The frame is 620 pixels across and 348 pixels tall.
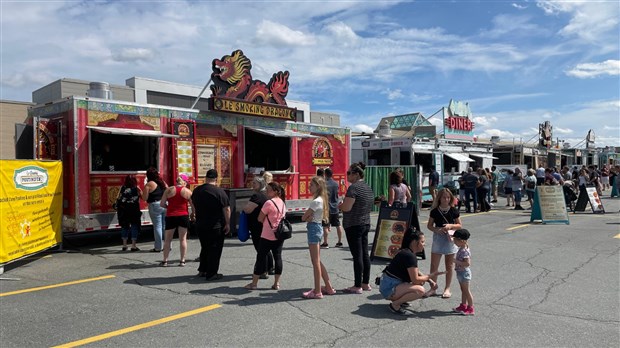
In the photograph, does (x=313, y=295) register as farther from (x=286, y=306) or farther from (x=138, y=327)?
(x=138, y=327)

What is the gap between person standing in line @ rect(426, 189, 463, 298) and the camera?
575cm

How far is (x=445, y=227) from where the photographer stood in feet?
18.6

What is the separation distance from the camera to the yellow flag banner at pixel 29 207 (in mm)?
7113

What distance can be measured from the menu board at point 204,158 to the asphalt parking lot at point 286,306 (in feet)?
9.32

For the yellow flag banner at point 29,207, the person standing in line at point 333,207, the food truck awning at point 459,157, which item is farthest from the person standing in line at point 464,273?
the food truck awning at point 459,157

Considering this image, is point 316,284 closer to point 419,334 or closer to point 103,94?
point 419,334

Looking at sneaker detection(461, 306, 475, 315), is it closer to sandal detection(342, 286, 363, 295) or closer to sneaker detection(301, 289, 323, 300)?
sandal detection(342, 286, 363, 295)

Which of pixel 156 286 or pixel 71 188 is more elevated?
pixel 71 188

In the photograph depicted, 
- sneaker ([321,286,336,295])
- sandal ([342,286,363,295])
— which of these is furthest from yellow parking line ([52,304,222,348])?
sandal ([342,286,363,295])

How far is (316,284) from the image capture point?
222 inches

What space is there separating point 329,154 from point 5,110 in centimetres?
1757

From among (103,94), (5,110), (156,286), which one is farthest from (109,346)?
(5,110)

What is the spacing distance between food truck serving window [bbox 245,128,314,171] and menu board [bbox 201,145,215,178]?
1.47 metres

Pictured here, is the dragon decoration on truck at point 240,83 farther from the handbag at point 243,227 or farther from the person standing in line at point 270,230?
the person standing in line at point 270,230
